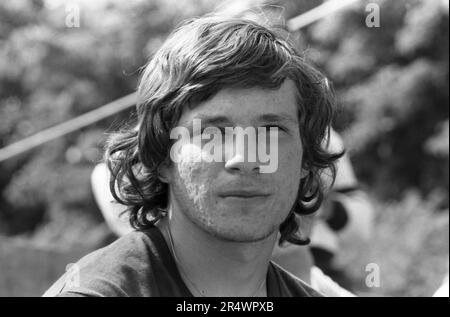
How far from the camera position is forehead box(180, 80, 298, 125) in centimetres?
139

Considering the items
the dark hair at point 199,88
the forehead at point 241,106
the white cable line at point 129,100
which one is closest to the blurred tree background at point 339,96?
the white cable line at point 129,100

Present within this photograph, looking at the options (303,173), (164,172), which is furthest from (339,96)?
(164,172)

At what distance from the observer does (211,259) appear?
1.46 m

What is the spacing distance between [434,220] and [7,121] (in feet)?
16.4

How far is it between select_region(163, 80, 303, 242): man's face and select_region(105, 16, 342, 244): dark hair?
3cm

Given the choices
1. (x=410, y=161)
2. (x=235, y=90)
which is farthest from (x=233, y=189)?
(x=410, y=161)

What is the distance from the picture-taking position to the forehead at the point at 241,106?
4.56 feet

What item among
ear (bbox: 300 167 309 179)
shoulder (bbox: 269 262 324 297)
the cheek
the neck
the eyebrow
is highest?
the eyebrow

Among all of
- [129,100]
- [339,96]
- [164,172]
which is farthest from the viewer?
[339,96]

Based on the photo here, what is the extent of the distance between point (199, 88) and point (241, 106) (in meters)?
0.08

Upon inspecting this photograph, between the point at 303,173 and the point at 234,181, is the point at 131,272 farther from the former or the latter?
the point at 303,173

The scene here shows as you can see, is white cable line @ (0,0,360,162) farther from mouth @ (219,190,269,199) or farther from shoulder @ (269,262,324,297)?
mouth @ (219,190,269,199)

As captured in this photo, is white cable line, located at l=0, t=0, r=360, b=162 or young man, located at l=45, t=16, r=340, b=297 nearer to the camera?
young man, located at l=45, t=16, r=340, b=297

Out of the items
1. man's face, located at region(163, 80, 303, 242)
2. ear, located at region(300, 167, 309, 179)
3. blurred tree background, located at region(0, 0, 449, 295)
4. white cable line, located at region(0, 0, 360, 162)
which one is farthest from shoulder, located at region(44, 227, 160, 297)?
blurred tree background, located at region(0, 0, 449, 295)
